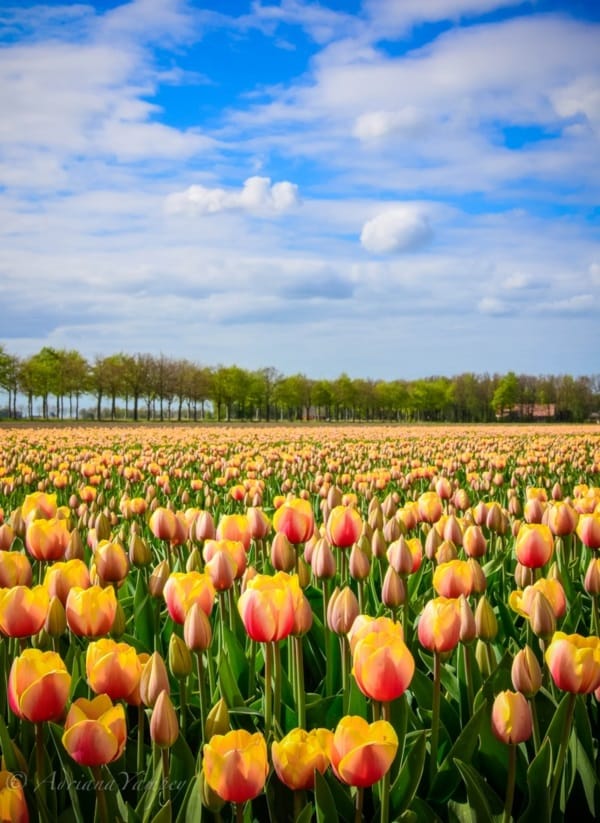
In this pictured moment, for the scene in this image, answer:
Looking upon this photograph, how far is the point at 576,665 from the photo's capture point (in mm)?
1731

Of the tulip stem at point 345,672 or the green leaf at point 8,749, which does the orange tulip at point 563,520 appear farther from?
the green leaf at point 8,749

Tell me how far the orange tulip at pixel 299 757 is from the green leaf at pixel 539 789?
1.86ft

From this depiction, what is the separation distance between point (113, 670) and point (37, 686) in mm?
196

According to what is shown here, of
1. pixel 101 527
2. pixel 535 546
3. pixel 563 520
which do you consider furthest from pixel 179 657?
pixel 563 520

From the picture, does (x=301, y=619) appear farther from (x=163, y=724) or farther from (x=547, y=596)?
(x=547, y=596)

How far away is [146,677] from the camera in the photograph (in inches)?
67.9

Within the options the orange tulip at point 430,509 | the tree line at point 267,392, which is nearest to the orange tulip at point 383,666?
Answer: the orange tulip at point 430,509

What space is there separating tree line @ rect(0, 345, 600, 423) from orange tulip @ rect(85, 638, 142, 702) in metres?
82.8

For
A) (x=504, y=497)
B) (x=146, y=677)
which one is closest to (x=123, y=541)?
(x=146, y=677)

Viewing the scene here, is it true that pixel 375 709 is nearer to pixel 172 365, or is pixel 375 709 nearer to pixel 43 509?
pixel 43 509

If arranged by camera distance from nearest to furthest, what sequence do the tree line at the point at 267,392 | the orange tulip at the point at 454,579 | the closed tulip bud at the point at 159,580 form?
the orange tulip at the point at 454,579, the closed tulip bud at the point at 159,580, the tree line at the point at 267,392

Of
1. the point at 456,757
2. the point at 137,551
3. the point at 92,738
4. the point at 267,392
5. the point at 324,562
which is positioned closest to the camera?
the point at 92,738

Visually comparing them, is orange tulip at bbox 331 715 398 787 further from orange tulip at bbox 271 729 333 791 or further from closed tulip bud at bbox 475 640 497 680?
closed tulip bud at bbox 475 640 497 680

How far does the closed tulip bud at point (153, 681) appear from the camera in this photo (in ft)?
5.57
